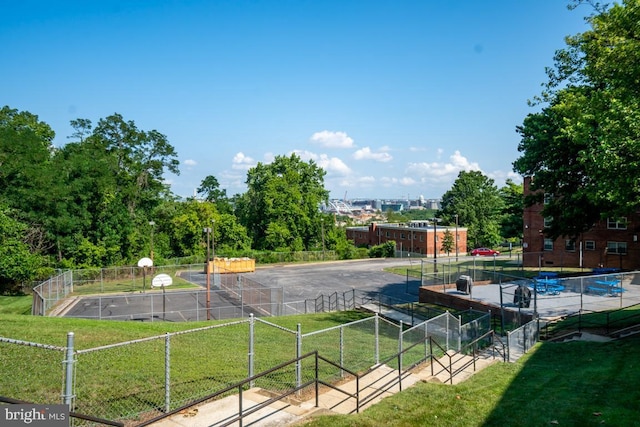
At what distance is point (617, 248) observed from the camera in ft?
130

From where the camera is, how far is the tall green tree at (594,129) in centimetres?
1575

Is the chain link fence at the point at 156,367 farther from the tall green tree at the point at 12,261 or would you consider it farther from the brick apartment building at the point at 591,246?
the brick apartment building at the point at 591,246

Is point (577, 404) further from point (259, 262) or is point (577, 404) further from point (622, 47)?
point (259, 262)

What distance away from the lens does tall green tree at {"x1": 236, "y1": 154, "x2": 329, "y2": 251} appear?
72.1 metres

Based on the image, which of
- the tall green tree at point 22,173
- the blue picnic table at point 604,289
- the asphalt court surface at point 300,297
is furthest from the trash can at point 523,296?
the tall green tree at point 22,173

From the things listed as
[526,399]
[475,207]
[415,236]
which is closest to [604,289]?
[526,399]

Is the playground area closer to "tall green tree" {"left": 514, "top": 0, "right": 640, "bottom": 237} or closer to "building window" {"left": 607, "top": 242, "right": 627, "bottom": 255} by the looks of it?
"tall green tree" {"left": 514, "top": 0, "right": 640, "bottom": 237}

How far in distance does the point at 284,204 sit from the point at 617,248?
1837 inches

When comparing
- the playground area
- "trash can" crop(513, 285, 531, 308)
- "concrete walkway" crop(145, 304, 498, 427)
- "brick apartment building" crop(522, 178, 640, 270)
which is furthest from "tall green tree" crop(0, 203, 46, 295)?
"brick apartment building" crop(522, 178, 640, 270)

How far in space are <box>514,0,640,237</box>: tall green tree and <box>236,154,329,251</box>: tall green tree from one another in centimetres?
4393

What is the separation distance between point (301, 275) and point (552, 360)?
117 feet

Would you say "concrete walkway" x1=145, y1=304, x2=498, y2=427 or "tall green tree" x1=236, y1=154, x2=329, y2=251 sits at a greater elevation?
"tall green tree" x1=236, y1=154, x2=329, y2=251

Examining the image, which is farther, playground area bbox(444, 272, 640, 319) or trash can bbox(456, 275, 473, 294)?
trash can bbox(456, 275, 473, 294)

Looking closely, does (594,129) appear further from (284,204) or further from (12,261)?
(284,204)
